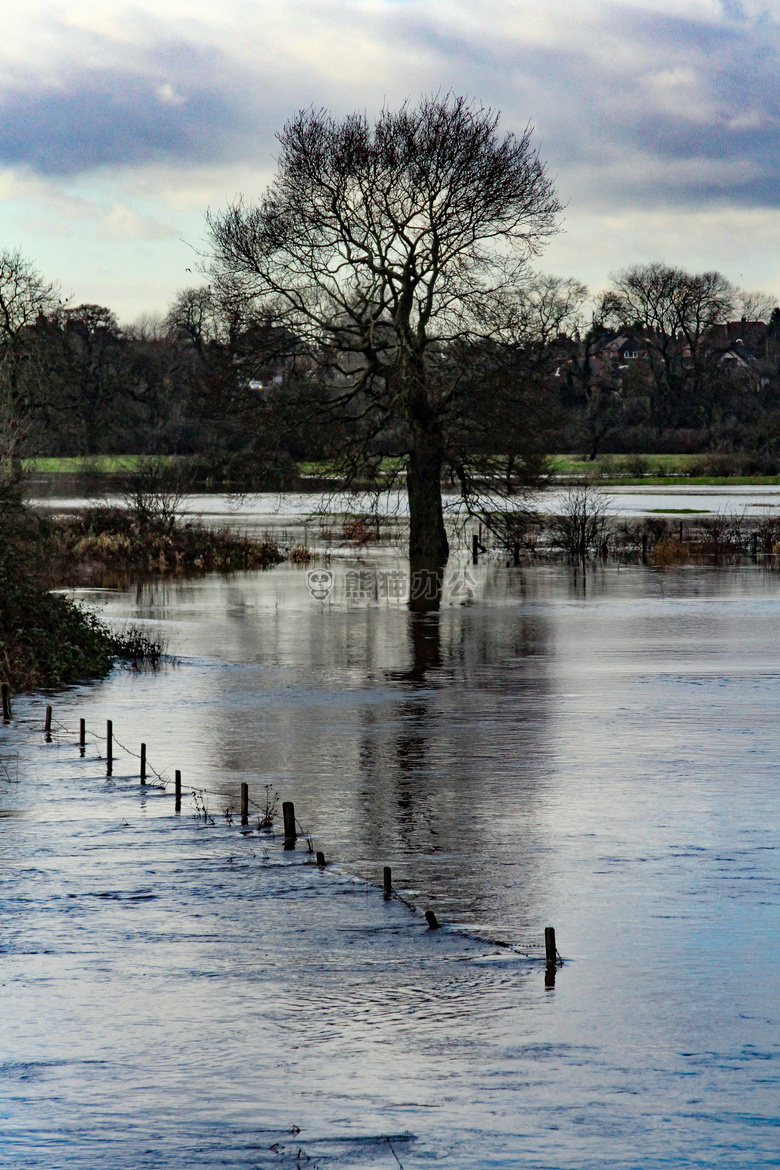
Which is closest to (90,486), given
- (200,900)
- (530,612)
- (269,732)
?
(530,612)

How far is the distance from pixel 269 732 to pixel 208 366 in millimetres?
22705

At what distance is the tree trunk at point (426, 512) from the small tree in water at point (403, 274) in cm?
18

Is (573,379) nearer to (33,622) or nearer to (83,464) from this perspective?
(83,464)

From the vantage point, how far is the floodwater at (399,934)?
22.2ft

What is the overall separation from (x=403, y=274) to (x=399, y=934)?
29.0m

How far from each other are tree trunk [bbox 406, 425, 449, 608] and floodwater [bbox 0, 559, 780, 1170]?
61.4 feet

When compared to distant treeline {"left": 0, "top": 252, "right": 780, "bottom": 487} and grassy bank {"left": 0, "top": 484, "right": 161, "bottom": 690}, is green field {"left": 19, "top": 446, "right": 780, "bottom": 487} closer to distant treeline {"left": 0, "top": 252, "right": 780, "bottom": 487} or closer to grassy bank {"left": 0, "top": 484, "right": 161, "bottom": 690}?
distant treeline {"left": 0, "top": 252, "right": 780, "bottom": 487}

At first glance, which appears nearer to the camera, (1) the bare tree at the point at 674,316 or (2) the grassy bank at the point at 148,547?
(2) the grassy bank at the point at 148,547

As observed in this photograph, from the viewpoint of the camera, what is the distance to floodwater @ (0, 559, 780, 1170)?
6.77 metres

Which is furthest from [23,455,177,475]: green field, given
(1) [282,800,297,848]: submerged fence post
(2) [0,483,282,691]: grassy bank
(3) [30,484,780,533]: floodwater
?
(1) [282,800,297,848]: submerged fence post

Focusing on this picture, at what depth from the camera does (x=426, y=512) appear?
39938mm

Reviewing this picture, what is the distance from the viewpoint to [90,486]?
3091 inches

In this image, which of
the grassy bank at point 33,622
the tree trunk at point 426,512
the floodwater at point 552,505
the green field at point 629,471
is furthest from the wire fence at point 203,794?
the green field at point 629,471

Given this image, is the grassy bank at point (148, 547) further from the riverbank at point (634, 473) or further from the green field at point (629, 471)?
the green field at point (629, 471)
